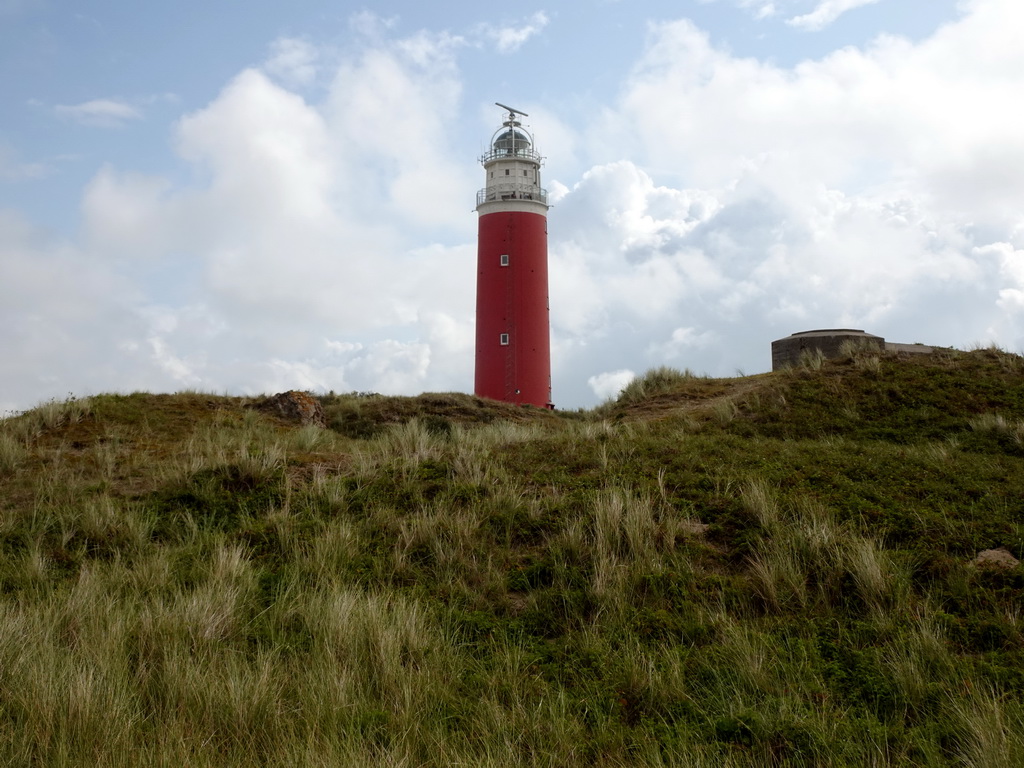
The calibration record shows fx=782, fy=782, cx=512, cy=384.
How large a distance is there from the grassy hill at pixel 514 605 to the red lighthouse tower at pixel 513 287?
22083mm

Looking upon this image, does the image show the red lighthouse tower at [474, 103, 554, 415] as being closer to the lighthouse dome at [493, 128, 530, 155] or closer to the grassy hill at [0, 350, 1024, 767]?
the lighthouse dome at [493, 128, 530, 155]

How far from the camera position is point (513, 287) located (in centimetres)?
3500

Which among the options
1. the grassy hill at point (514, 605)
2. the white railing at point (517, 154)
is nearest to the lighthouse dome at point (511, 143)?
the white railing at point (517, 154)

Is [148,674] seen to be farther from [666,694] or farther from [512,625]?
[666,694]

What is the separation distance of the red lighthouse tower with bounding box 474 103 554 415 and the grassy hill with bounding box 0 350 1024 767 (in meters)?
22.1

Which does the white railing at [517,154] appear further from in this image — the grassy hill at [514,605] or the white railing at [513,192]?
Result: the grassy hill at [514,605]

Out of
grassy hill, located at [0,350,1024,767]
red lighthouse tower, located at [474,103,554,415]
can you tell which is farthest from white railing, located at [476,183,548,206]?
Answer: grassy hill, located at [0,350,1024,767]

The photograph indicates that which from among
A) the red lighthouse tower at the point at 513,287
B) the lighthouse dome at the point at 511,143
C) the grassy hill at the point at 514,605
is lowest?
the grassy hill at the point at 514,605

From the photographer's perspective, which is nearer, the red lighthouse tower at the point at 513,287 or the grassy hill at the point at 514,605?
the grassy hill at the point at 514,605

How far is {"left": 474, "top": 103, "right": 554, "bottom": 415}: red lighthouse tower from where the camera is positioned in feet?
114

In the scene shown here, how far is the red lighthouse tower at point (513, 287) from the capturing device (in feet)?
114

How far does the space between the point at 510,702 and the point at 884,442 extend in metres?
11.2

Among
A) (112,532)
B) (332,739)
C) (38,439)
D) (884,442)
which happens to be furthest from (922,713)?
(38,439)

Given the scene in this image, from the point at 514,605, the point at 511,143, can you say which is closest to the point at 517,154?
the point at 511,143
